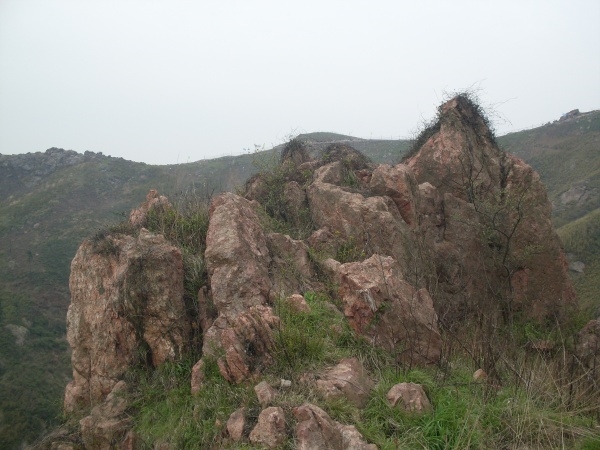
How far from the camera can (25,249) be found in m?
32.0

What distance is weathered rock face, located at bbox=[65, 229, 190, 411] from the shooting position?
5668 millimetres

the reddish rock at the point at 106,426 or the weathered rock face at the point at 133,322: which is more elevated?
the weathered rock face at the point at 133,322

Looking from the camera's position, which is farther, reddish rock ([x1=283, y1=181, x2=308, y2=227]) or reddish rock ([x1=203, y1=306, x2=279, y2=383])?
reddish rock ([x1=283, y1=181, x2=308, y2=227])

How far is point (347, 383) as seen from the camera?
13.6 feet

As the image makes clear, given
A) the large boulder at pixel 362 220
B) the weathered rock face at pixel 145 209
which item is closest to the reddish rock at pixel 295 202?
the large boulder at pixel 362 220

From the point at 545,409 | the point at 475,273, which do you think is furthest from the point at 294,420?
the point at 475,273

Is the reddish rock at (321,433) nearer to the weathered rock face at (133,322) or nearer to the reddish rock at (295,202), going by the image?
the weathered rock face at (133,322)

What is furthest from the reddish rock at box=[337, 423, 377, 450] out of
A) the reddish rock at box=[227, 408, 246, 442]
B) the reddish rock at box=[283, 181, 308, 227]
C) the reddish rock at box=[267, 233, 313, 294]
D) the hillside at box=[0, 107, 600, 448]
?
the reddish rock at box=[283, 181, 308, 227]

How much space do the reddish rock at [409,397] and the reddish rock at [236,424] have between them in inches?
50.9

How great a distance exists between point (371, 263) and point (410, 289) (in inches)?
23.0

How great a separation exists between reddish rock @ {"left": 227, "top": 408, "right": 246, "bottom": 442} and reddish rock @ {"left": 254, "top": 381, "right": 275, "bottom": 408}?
0.18 metres

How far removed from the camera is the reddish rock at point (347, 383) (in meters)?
4.07

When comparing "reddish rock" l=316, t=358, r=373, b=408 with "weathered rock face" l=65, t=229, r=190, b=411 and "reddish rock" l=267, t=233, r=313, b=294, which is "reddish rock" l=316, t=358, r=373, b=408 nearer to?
"reddish rock" l=267, t=233, r=313, b=294

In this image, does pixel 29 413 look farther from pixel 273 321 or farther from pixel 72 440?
pixel 273 321
